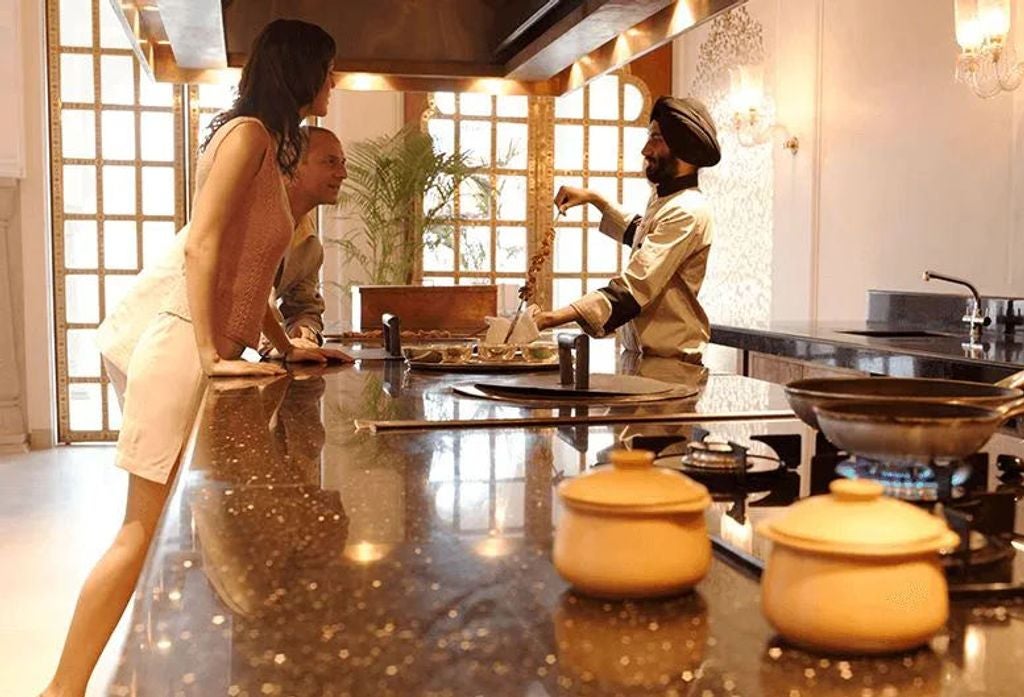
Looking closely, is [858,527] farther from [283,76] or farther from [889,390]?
[283,76]

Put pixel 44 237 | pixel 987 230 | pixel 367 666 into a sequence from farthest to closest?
1. pixel 44 237
2. pixel 987 230
3. pixel 367 666

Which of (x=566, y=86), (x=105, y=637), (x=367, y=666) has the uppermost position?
(x=566, y=86)

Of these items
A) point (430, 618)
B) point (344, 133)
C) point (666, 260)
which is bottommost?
point (430, 618)

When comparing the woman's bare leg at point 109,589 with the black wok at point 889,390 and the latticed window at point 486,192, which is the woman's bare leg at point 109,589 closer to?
the black wok at point 889,390

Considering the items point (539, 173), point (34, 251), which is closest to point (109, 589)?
point (34, 251)

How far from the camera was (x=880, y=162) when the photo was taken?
19.3 feet

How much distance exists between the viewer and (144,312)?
2.73 metres

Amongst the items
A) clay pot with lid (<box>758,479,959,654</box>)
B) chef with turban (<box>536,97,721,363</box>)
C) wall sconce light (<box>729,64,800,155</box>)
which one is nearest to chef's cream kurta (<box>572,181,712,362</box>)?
chef with turban (<box>536,97,721,363</box>)

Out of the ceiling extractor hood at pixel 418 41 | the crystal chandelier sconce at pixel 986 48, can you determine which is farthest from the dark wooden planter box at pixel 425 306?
the crystal chandelier sconce at pixel 986 48

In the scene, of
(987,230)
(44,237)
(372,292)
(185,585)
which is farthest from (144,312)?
(44,237)

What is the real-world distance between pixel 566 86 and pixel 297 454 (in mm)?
2294

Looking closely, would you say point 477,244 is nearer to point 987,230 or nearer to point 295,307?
point 987,230

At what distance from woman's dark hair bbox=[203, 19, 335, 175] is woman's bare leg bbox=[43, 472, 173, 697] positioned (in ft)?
2.49

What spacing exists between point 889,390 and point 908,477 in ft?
0.86
